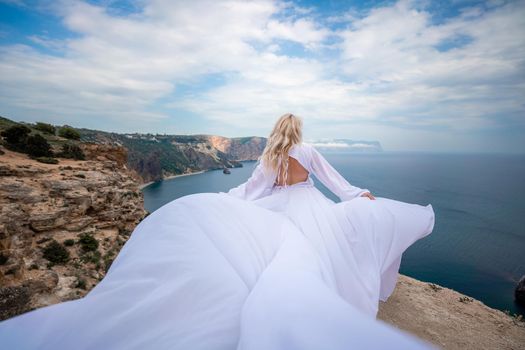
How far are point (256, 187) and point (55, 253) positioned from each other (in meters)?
14.0

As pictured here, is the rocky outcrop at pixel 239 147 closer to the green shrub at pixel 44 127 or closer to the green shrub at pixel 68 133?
the green shrub at pixel 68 133

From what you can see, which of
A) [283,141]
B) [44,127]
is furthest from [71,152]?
[283,141]

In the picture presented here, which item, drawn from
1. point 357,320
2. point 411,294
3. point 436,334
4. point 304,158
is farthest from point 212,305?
point 411,294

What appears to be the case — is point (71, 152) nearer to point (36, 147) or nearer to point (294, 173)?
point (36, 147)

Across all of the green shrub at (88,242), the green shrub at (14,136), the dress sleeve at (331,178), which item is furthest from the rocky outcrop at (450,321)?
the green shrub at (14,136)

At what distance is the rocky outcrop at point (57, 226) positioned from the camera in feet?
27.7

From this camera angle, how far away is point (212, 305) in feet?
4.86

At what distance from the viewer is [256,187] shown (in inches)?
146

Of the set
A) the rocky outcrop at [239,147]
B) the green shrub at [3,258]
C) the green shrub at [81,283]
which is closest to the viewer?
the green shrub at [3,258]

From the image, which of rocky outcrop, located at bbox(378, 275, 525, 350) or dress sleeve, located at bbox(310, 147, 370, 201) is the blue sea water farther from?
dress sleeve, located at bbox(310, 147, 370, 201)

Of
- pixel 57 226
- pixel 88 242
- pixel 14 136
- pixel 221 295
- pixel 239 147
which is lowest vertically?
pixel 88 242

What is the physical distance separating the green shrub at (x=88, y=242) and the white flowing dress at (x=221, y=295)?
16119mm

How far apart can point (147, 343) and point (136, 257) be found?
0.59 m

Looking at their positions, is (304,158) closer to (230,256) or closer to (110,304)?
(230,256)
